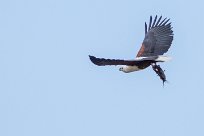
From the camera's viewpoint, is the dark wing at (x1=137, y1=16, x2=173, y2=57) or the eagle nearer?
the eagle

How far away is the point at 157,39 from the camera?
33875mm

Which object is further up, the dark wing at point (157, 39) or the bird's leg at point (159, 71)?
the dark wing at point (157, 39)

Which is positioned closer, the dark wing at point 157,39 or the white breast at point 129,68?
the white breast at point 129,68

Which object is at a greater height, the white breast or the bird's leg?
the white breast

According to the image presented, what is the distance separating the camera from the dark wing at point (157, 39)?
32.4 meters

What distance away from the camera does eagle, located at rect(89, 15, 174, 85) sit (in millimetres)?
28009

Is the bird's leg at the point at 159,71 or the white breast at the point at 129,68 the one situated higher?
the white breast at the point at 129,68

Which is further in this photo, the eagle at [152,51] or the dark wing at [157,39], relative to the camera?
the dark wing at [157,39]

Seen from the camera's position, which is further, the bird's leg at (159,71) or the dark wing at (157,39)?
the dark wing at (157,39)

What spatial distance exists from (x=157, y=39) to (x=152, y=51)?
4.80ft

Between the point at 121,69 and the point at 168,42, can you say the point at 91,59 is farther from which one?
the point at 168,42

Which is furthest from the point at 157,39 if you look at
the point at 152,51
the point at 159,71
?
the point at 159,71

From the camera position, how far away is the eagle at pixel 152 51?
28.0 m

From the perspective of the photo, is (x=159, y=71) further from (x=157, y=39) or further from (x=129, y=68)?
(x=157, y=39)
